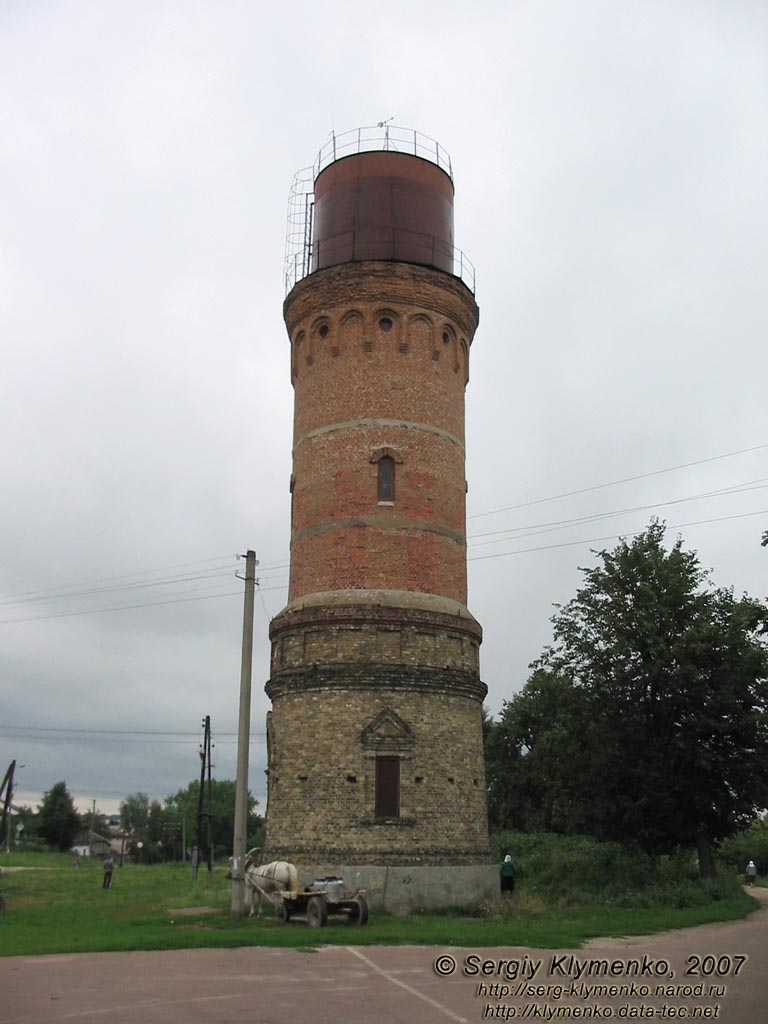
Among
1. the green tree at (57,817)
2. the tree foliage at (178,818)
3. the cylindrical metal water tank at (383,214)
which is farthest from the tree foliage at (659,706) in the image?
the green tree at (57,817)

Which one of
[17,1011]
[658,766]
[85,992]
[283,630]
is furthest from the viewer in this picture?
[658,766]

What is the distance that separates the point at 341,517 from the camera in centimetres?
2225

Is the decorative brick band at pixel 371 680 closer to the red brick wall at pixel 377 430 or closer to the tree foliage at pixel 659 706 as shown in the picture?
the red brick wall at pixel 377 430

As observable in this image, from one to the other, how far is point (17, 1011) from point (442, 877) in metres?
11.6

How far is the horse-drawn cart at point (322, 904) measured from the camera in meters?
17.4

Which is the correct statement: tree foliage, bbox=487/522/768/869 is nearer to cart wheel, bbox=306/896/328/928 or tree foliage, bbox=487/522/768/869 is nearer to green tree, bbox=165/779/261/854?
cart wheel, bbox=306/896/328/928

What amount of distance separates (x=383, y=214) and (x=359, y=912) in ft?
52.9

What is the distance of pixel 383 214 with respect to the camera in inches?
955

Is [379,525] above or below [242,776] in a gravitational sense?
above

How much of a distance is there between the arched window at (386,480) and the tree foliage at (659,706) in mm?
7300

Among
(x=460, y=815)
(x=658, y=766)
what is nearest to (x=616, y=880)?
(x=658, y=766)

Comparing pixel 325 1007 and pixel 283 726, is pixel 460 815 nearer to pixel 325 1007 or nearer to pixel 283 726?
pixel 283 726

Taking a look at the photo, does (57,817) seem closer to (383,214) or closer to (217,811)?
(217,811)

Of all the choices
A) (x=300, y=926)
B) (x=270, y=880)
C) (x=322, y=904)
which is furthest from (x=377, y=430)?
(x=300, y=926)
